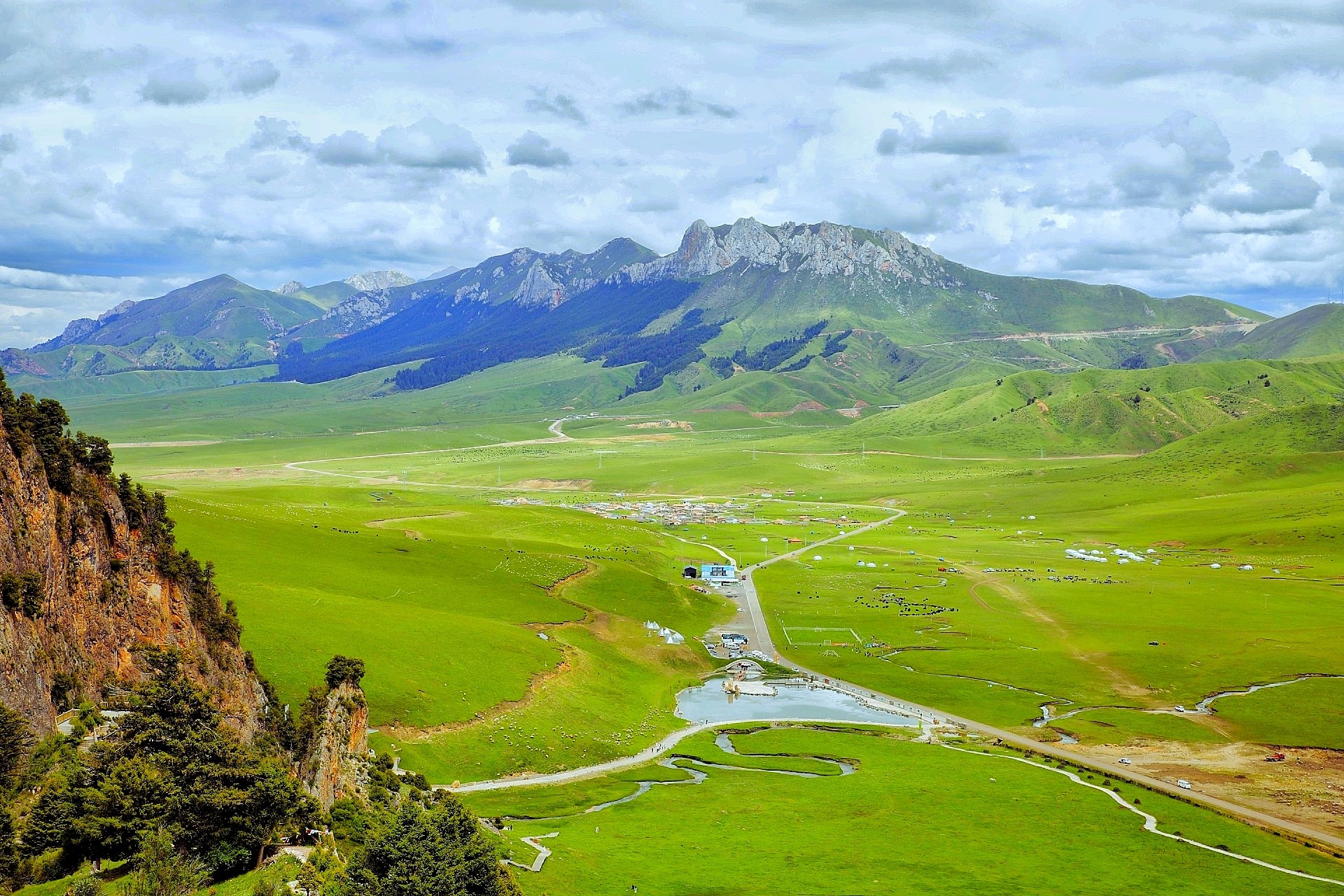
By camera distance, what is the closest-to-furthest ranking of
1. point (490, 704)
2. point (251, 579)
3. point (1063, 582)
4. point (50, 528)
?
1. point (50, 528)
2. point (490, 704)
3. point (251, 579)
4. point (1063, 582)

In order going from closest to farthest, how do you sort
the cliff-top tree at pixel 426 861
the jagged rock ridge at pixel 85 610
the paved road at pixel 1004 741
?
1. the cliff-top tree at pixel 426 861
2. the jagged rock ridge at pixel 85 610
3. the paved road at pixel 1004 741

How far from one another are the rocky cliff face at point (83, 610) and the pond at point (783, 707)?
54.0 metres

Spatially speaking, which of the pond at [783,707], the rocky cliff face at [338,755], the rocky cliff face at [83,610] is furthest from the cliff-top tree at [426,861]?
Result: the pond at [783,707]

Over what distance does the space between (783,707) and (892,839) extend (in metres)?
41.2

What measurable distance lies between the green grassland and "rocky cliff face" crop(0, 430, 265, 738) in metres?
22.8

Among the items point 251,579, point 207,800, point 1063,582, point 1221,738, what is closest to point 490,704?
point 251,579

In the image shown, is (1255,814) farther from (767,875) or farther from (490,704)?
(490,704)

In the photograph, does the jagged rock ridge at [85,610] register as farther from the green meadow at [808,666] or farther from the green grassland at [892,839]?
the green grassland at [892,839]

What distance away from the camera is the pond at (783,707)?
113125mm

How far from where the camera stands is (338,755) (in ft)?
203

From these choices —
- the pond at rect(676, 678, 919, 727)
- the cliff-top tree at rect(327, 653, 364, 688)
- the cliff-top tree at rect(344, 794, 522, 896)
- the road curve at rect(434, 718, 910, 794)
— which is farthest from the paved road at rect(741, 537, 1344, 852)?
the cliff-top tree at rect(327, 653, 364, 688)

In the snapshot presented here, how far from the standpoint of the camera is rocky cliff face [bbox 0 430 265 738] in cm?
5862

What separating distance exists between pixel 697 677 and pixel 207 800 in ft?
284

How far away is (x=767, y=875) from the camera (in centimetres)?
6681
